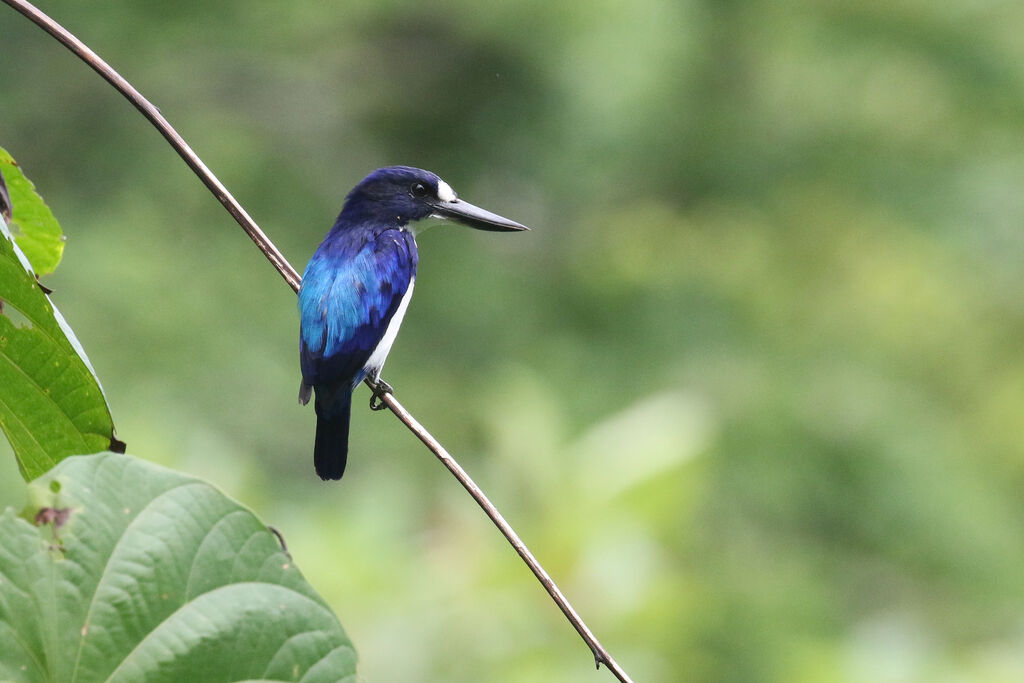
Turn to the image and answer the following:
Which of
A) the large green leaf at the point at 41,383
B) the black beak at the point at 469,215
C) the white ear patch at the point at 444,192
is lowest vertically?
the large green leaf at the point at 41,383

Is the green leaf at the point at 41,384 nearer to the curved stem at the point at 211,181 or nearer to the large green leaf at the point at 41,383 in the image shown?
the large green leaf at the point at 41,383

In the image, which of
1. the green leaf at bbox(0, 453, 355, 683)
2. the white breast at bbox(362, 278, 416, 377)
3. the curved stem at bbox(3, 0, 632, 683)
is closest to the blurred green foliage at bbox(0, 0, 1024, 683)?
the white breast at bbox(362, 278, 416, 377)

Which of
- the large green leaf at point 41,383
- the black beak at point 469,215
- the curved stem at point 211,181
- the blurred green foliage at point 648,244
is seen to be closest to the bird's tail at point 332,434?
the black beak at point 469,215

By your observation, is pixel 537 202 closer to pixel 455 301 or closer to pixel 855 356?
pixel 455 301

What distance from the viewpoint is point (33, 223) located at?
1448 millimetres

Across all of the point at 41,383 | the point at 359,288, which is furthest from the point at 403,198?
the point at 41,383

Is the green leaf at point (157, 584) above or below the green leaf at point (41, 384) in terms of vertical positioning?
below

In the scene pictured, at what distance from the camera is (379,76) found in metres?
6.98

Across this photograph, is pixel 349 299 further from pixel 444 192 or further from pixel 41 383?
pixel 41 383

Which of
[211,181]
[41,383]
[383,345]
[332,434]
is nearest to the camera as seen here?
[41,383]

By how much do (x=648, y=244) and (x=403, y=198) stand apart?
428cm

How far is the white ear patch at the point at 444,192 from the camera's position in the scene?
249cm

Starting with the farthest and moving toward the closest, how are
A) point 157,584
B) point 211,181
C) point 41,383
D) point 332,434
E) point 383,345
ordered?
point 383,345 → point 332,434 → point 211,181 → point 41,383 → point 157,584

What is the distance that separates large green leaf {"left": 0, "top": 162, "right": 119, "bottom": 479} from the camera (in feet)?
3.47
